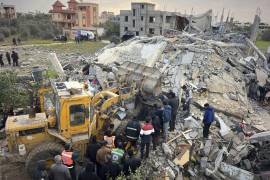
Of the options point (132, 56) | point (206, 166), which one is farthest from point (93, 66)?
point (206, 166)

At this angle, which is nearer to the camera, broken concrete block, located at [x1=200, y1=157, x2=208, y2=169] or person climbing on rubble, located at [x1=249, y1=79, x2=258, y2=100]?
broken concrete block, located at [x1=200, y1=157, x2=208, y2=169]

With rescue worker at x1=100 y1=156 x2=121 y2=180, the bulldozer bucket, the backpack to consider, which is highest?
the bulldozer bucket

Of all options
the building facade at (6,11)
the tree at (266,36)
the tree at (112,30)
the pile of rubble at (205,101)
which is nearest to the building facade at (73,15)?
the tree at (112,30)

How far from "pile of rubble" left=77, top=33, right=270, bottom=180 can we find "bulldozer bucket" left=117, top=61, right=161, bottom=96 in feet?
5.59

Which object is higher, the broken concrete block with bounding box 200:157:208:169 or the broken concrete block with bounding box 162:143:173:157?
the broken concrete block with bounding box 162:143:173:157

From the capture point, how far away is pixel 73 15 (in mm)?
55500

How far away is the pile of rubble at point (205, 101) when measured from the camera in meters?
8.08

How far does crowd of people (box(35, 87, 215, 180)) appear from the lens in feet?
19.2

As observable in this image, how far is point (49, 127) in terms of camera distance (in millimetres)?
7492

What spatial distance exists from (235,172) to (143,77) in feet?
15.3

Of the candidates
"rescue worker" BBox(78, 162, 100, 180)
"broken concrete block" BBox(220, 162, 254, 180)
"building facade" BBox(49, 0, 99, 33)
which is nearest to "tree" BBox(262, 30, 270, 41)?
"building facade" BBox(49, 0, 99, 33)

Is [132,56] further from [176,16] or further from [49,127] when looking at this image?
[176,16]

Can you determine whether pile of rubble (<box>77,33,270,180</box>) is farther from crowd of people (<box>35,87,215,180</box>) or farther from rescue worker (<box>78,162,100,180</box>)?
rescue worker (<box>78,162,100,180</box>)

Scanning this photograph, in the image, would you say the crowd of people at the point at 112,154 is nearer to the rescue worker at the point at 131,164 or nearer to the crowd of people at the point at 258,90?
the rescue worker at the point at 131,164
